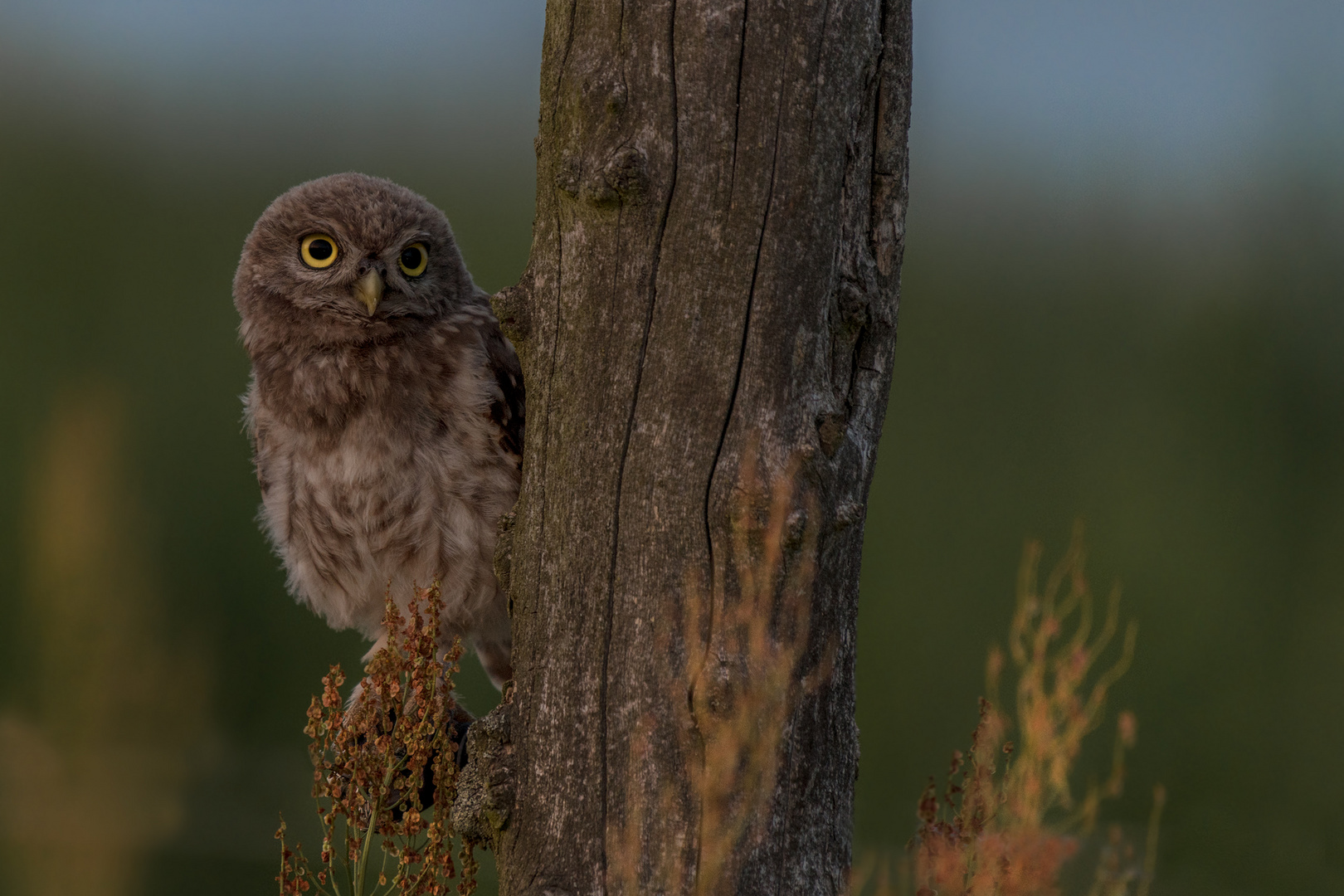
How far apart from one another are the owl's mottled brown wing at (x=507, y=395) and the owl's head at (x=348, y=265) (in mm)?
182

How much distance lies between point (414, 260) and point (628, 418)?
1.19 m

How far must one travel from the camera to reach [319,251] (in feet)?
8.82

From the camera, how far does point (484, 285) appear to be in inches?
231

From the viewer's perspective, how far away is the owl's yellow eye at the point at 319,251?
2664 mm

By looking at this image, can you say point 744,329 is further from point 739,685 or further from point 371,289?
point 371,289

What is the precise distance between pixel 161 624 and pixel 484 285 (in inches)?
87.5

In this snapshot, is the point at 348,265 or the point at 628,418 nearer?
the point at 628,418

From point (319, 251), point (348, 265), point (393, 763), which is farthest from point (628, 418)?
point (319, 251)

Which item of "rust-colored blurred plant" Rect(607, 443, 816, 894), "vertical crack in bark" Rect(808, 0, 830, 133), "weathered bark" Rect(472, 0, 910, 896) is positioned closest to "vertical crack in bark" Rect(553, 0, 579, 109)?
"weathered bark" Rect(472, 0, 910, 896)

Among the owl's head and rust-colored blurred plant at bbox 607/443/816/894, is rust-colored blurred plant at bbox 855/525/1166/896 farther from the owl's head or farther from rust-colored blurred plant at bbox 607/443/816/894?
the owl's head

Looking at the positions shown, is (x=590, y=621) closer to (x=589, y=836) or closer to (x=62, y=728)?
(x=589, y=836)

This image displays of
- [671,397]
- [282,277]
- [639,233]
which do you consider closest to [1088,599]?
[671,397]

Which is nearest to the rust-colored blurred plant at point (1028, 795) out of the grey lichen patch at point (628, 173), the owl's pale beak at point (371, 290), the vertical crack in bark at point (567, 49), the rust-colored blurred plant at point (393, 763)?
the rust-colored blurred plant at point (393, 763)

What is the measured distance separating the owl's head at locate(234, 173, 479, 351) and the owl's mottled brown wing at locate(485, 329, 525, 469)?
0.60 feet
